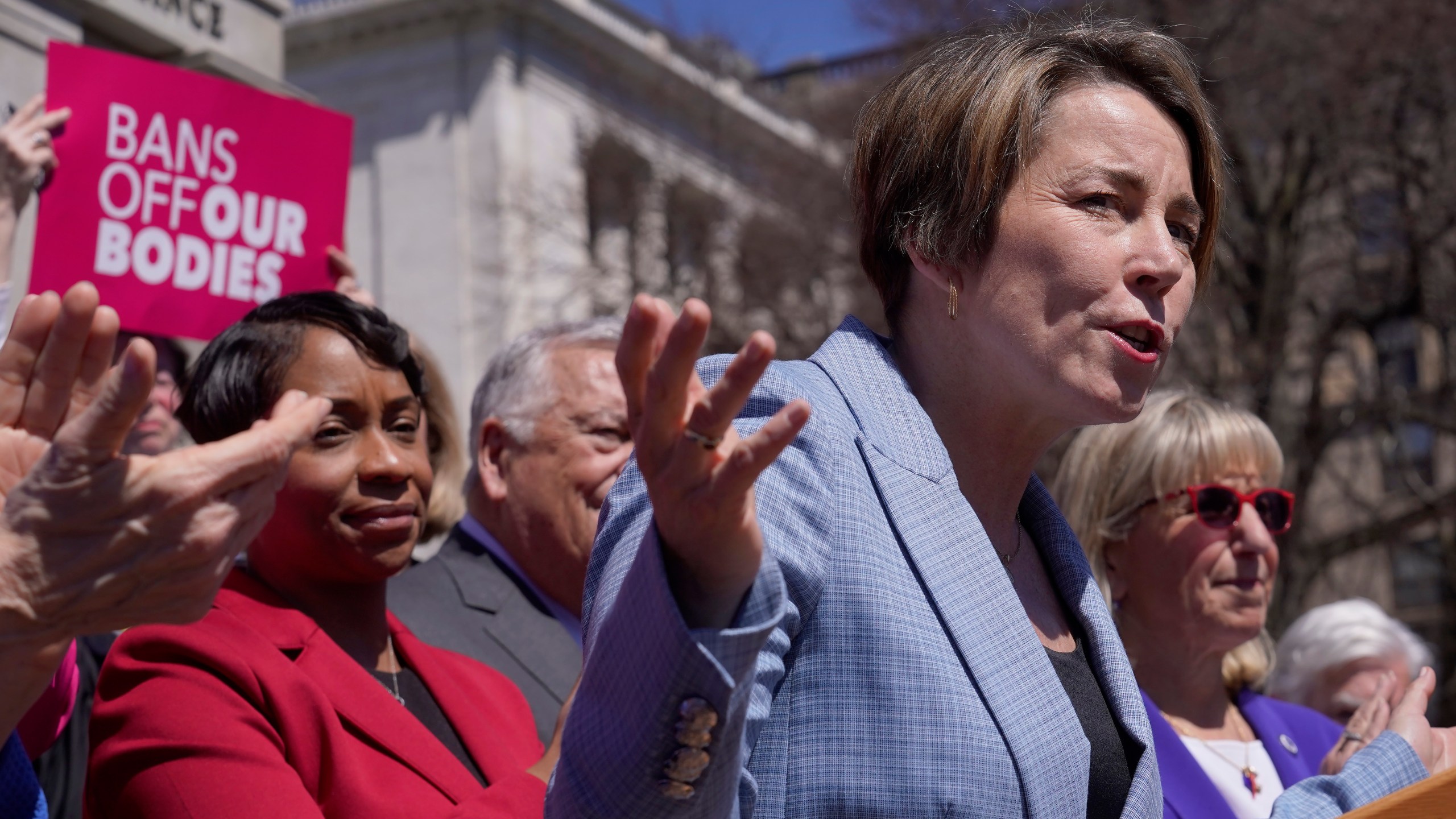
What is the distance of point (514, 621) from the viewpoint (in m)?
3.59

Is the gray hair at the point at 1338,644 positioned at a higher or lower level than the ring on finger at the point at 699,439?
lower

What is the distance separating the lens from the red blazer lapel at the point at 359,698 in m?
2.38

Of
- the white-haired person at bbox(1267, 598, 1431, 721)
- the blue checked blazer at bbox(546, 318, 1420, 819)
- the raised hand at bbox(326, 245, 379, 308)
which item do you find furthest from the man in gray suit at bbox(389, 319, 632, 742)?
the white-haired person at bbox(1267, 598, 1431, 721)

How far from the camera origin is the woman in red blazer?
212 cm

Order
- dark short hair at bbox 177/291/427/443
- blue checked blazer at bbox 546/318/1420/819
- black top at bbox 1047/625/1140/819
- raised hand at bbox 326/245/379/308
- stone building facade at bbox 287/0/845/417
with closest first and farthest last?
blue checked blazer at bbox 546/318/1420/819 → black top at bbox 1047/625/1140/819 → dark short hair at bbox 177/291/427/443 → raised hand at bbox 326/245/379/308 → stone building facade at bbox 287/0/845/417

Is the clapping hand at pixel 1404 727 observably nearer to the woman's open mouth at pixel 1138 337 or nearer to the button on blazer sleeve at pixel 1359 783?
the button on blazer sleeve at pixel 1359 783

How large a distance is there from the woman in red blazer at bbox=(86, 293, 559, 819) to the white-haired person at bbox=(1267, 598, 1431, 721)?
3019mm

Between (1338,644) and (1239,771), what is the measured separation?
176 cm

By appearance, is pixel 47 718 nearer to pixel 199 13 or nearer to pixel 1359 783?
pixel 1359 783

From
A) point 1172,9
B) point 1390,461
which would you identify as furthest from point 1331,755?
point 1390,461

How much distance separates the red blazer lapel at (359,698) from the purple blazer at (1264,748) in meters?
1.22

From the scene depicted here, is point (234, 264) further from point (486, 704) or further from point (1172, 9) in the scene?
point (1172, 9)

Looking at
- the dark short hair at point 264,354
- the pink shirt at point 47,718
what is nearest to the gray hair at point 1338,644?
the dark short hair at point 264,354

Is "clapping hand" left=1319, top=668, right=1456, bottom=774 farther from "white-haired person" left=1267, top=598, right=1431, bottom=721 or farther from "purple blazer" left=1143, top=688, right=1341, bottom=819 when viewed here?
"white-haired person" left=1267, top=598, right=1431, bottom=721
